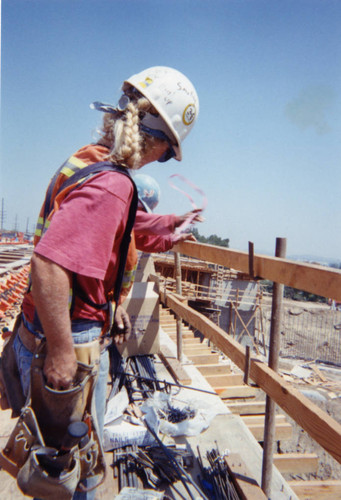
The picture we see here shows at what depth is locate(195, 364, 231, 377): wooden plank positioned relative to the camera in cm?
452

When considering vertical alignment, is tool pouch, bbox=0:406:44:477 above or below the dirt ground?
above

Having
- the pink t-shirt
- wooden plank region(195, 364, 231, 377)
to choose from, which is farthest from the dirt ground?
the pink t-shirt

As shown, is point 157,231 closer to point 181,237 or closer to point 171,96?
point 181,237

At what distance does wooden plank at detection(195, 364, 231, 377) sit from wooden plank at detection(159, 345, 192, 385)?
0.33m

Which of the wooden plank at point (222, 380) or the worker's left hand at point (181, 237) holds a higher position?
the worker's left hand at point (181, 237)

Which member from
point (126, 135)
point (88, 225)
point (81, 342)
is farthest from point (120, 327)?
point (126, 135)

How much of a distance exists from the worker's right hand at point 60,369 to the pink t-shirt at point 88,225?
351mm

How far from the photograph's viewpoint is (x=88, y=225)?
1321 millimetres

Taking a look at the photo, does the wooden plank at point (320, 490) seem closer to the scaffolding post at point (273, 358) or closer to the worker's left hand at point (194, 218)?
the scaffolding post at point (273, 358)

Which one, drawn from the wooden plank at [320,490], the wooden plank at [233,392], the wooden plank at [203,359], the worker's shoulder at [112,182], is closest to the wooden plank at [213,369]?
the wooden plank at [203,359]

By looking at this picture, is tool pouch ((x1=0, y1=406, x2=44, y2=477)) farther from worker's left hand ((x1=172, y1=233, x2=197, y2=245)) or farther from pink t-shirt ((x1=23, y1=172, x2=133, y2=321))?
worker's left hand ((x1=172, y1=233, x2=197, y2=245))

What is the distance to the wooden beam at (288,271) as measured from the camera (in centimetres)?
160

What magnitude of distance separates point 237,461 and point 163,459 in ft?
1.92

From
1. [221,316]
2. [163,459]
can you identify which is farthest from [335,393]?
[163,459]
